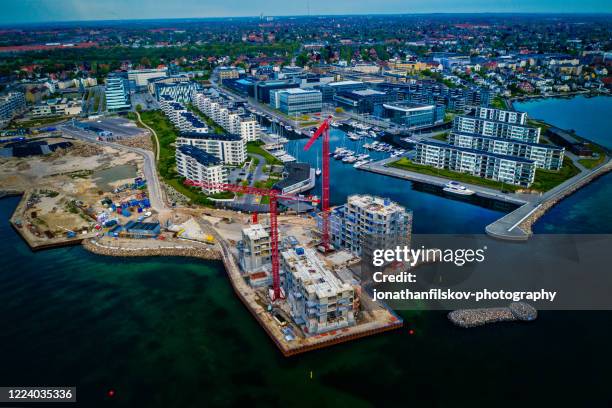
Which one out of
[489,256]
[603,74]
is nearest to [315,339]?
[489,256]

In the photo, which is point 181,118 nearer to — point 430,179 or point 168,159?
point 168,159

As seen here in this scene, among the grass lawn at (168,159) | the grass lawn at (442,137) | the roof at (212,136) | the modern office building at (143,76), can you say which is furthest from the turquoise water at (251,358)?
the modern office building at (143,76)

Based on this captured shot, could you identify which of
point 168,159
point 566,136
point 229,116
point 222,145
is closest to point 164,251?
point 222,145

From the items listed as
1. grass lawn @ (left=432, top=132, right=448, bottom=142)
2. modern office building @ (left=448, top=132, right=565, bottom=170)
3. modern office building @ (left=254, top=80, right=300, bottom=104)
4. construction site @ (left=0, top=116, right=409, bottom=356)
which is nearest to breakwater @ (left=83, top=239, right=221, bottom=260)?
construction site @ (left=0, top=116, right=409, bottom=356)

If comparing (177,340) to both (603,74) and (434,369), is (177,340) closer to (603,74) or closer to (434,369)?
(434,369)

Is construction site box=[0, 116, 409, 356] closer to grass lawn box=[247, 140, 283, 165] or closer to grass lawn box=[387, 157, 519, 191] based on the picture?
grass lawn box=[247, 140, 283, 165]

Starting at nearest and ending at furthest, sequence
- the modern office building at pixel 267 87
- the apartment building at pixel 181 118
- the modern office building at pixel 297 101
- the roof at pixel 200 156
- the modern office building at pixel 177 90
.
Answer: the roof at pixel 200 156 < the apartment building at pixel 181 118 < the modern office building at pixel 297 101 < the modern office building at pixel 267 87 < the modern office building at pixel 177 90

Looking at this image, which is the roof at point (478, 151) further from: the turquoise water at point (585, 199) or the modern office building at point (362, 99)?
the modern office building at point (362, 99)

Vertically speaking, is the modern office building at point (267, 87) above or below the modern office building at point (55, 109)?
above
